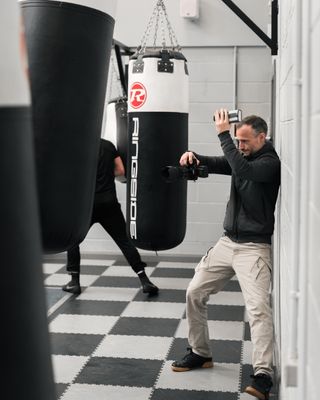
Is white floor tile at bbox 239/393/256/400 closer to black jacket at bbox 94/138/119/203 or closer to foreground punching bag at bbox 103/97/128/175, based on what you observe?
black jacket at bbox 94/138/119/203

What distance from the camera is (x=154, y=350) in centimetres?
438

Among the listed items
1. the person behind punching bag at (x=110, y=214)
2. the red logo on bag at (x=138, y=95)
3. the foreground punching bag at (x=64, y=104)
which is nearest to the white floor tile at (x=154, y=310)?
the person behind punching bag at (x=110, y=214)

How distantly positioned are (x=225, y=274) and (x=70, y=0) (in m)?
2.62

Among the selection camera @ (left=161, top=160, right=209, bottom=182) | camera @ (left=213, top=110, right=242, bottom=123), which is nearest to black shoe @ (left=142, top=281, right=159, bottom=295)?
camera @ (left=161, top=160, right=209, bottom=182)

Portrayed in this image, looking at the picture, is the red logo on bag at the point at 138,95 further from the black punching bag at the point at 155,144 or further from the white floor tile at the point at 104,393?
the white floor tile at the point at 104,393

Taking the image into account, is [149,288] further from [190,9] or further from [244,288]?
[190,9]

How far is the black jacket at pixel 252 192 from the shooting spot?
3701mm

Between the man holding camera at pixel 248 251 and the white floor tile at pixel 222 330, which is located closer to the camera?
the man holding camera at pixel 248 251

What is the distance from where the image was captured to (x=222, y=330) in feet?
15.7

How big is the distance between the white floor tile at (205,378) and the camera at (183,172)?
108cm

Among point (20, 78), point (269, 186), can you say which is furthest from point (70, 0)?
point (269, 186)

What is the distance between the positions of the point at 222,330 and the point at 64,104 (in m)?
3.46

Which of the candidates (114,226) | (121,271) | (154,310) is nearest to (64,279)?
(121,271)

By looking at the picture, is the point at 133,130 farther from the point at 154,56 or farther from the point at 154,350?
the point at 154,350
